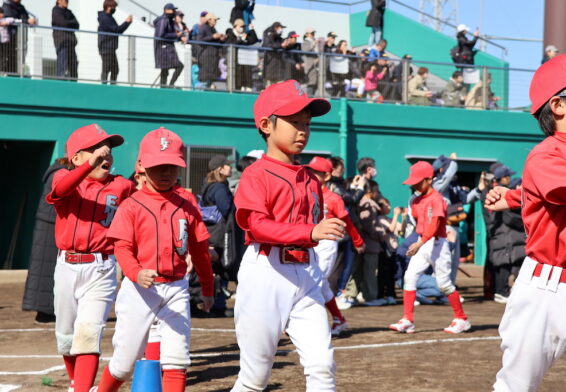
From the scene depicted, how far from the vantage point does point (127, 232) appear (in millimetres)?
6125

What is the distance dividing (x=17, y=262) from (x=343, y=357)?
14.3 meters

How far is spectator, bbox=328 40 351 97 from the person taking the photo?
67.8ft

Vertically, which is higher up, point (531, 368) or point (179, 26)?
point (179, 26)

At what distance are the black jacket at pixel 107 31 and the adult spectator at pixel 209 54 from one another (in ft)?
5.62

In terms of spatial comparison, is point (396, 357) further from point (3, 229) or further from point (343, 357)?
point (3, 229)

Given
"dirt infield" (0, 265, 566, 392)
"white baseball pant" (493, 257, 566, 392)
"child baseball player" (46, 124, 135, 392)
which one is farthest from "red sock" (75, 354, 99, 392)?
"white baseball pant" (493, 257, 566, 392)

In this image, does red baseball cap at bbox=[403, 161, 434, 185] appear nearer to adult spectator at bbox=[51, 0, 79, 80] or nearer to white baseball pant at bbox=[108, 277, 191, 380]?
white baseball pant at bbox=[108, 277, 191, 380]

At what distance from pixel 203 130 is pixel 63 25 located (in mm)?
3779

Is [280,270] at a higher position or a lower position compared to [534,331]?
higher

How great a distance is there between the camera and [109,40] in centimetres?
1873

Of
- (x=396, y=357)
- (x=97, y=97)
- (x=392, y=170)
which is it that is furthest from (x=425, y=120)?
(x=396, y=357)

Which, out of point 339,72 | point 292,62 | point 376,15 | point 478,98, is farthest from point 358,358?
point 376,15

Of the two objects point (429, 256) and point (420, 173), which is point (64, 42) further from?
point (429, 256)

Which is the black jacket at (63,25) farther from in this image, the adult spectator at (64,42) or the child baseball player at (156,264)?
the child baseball player at (156,264)
